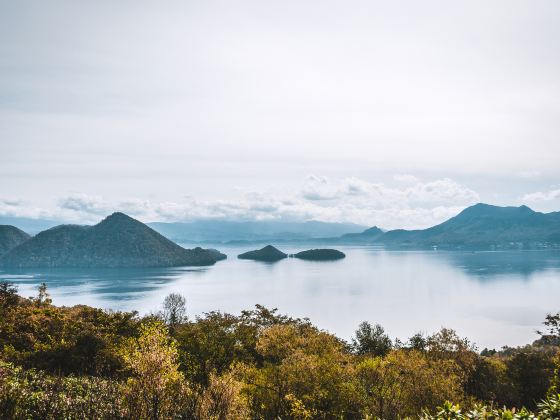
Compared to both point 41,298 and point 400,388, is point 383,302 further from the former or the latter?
point 400,388

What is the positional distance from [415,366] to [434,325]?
10067cm

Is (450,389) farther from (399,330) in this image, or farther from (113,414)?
(399,330)

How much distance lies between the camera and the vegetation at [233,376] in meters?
16.9

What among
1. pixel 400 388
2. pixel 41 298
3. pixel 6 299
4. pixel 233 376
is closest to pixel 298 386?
pixel 233 376

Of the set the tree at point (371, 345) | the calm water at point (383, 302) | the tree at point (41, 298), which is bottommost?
the calm water at point (383, 302)

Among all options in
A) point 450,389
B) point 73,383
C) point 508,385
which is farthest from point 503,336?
point 73,383

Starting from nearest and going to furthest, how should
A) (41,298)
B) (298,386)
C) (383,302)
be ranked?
(298,386), (41,298), (383,302)

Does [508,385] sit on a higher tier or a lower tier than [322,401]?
lower

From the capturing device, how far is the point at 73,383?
22109 mm

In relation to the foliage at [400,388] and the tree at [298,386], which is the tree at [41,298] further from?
the foliage at [400,388]

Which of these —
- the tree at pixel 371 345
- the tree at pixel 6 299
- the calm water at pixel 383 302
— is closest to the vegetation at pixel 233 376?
the tree at pixel 6 299

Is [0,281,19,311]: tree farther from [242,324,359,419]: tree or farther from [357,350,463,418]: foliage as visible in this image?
[357,350,463,418]: foliage

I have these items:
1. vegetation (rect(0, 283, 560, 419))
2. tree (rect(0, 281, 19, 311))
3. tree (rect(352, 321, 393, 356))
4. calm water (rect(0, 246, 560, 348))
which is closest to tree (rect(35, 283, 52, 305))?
tree (rect(0, 281, 19, 311))

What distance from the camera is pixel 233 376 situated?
26.0m
